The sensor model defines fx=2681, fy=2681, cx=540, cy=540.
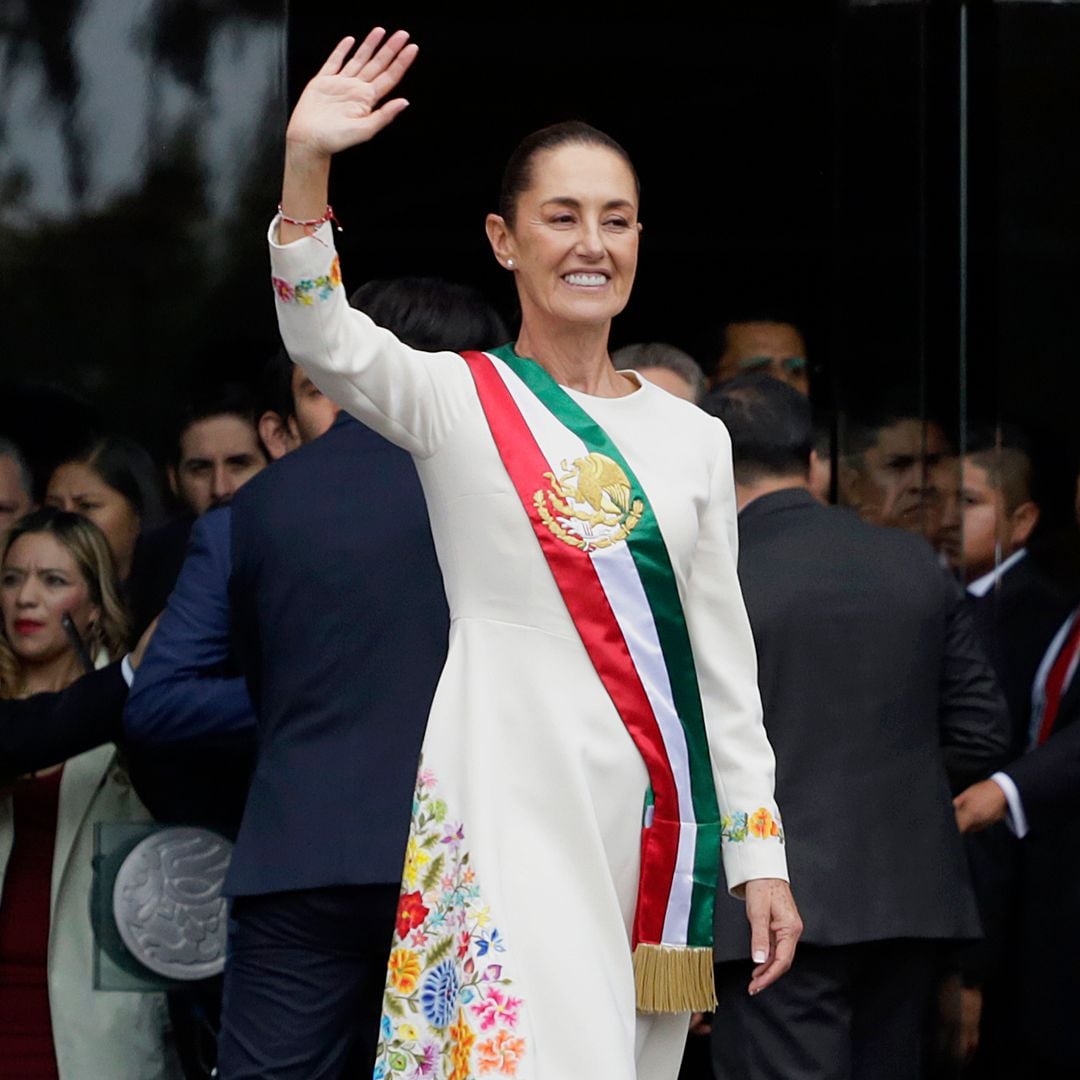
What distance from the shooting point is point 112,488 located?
538 centimetres

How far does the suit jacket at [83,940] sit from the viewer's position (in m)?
4.96

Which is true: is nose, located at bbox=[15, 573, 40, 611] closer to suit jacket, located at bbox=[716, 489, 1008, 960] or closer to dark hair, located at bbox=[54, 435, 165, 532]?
dark hair, located at bbox=[54, 435, 165, 532]

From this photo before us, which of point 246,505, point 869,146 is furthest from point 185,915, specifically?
point 869,146

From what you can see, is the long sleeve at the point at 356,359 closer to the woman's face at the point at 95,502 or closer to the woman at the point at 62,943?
the woman at the point at 62,943

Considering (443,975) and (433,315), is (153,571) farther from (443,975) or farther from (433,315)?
(443,975)

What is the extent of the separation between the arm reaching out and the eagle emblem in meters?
0.46

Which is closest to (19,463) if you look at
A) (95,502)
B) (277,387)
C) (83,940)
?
(95,502)

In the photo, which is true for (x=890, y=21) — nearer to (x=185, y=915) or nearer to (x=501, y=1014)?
(x=185, y=915)

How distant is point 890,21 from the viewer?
602 centimetres

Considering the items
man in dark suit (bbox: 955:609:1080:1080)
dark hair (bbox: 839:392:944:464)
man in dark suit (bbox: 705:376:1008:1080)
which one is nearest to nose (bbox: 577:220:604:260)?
man in dark suit (bbox: 705:376:1008:1080)

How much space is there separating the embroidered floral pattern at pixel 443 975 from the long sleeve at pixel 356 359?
0.44 meters

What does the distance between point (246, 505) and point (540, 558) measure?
36.8 inches

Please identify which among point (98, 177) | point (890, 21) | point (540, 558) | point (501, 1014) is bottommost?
point (501, 1014)

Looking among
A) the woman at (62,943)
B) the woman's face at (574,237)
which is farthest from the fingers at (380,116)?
the woman at (62,943)
